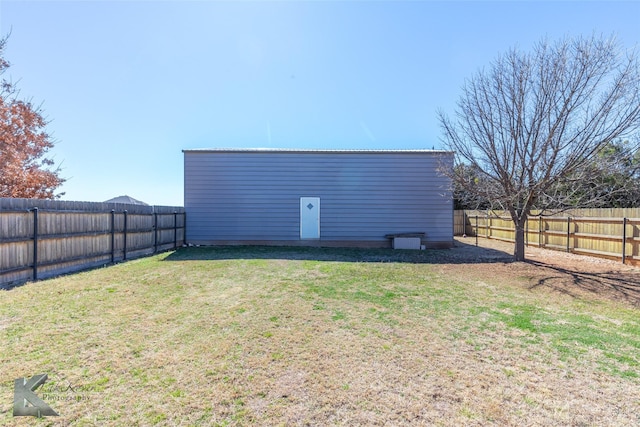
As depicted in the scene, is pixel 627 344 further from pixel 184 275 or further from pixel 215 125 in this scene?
pixel 215 125

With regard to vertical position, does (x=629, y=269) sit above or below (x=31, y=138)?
below

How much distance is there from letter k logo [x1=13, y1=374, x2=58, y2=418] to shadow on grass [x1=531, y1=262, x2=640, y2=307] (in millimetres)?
6888

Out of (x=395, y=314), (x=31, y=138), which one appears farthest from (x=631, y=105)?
(x=31, y=138)

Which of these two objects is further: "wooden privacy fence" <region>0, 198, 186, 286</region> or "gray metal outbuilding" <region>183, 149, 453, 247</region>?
"gray metal outbuilding" <region>183, 149, 453, 247</region>

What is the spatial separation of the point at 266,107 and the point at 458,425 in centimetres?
1034

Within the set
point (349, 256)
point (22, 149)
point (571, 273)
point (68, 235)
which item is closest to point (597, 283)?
point (571, 273)

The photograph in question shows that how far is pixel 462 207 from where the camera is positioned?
2039 cm

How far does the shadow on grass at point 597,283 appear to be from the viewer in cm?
504

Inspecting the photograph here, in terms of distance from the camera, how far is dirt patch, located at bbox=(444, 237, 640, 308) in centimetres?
519

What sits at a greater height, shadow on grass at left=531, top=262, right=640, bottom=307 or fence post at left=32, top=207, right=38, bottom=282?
fence post at left=32, top=207, right=38, bottom=282

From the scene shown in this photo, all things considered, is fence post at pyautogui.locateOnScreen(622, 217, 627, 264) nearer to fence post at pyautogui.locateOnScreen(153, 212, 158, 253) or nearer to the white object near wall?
the white object near wall

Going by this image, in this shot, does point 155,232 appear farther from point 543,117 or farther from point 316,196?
point 543,117

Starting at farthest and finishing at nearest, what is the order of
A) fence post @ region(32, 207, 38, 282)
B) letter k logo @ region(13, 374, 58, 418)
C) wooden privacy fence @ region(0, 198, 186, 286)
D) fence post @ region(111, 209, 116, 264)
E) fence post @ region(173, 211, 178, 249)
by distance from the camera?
fence post @ region(173, 211, 178, 249) → fence post @ region(111, 209, 116, 264) → fence post @ region(32, 207, 38, 282) → wooden privacy fence @ region(0, 198, 186, 286) → letter k logo @ region(13, 374, 58, 418)

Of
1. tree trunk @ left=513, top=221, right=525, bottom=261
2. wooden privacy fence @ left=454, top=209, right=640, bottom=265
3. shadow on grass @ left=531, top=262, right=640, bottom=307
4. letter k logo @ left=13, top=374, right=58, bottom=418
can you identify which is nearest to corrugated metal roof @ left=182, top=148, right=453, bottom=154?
wooden privacy fence @ left=454, top=209, right=640, bottom=265
